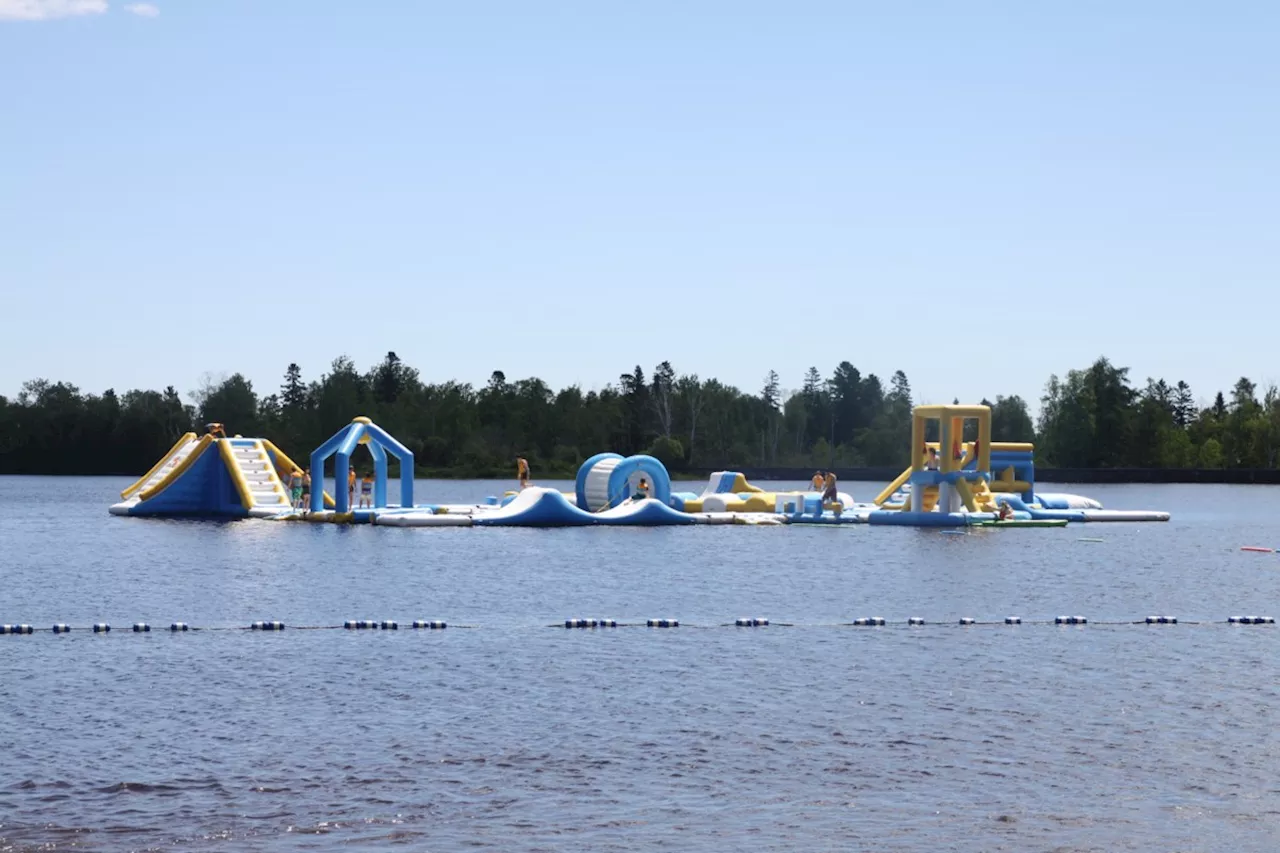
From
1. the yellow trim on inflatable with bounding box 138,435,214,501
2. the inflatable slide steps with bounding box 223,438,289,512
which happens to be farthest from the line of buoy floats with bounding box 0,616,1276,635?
the yellow trim on inflatable with bounding box 138,435,214,501

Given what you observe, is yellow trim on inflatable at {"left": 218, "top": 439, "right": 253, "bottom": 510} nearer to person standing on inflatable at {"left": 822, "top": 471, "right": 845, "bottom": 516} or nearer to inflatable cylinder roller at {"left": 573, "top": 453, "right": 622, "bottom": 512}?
inflatable cylinder roller at {"left": 573, "top": 453, "right": 622, "bottom": 512}

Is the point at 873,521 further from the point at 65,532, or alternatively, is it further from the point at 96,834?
the point at 96,834

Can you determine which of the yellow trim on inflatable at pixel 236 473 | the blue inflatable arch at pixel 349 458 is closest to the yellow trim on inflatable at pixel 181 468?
the yellow trim on inflatable at pixel 236 473

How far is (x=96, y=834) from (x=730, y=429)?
13652cm

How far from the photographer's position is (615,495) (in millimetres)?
55312

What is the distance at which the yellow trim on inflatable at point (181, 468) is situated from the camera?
192 feet

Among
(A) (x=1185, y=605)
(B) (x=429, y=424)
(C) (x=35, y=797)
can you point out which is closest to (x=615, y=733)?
(C) (x=35, y=797)

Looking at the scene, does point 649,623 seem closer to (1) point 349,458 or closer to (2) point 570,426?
(1) point 349,458

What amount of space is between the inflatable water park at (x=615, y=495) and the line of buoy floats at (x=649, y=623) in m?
22.0

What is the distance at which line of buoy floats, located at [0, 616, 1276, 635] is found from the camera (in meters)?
25.7

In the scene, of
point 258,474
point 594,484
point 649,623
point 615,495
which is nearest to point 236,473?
point 258,474

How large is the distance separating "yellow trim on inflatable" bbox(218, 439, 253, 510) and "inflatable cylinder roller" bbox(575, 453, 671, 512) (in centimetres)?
1171

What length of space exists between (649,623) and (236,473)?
33.7 metres

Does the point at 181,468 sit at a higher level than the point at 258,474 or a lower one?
higher
